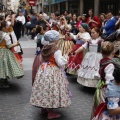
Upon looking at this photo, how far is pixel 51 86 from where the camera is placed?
15.5ft

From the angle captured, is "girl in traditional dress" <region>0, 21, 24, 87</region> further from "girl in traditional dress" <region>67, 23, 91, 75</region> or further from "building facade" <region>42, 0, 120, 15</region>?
"building facade" <region>42, 0, 120, 15</region>

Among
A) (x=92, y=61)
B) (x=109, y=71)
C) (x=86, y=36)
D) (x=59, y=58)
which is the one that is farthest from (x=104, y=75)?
(x=86, y=36)

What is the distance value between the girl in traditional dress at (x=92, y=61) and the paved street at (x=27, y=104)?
10.7 inches

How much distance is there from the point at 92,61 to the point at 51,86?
2.04 meters

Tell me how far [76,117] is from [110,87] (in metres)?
2.07

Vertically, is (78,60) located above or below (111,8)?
below

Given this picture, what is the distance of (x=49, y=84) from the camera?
4.72 m

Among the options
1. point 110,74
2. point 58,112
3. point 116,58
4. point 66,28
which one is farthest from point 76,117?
point 66,28

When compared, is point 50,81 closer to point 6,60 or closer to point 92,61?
point 92,61

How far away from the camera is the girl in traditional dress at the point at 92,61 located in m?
6.47

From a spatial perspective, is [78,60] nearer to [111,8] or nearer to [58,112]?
Result: [58,112]

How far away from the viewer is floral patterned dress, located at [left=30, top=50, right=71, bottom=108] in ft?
15.4

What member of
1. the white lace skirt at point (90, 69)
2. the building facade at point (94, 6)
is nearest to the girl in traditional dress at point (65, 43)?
the white lace skirt at point (90, 69)

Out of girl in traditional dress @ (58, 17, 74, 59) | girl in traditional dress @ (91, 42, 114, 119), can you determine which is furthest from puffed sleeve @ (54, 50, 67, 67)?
girl in traditional dress @ (58, 17, 74, 59)
